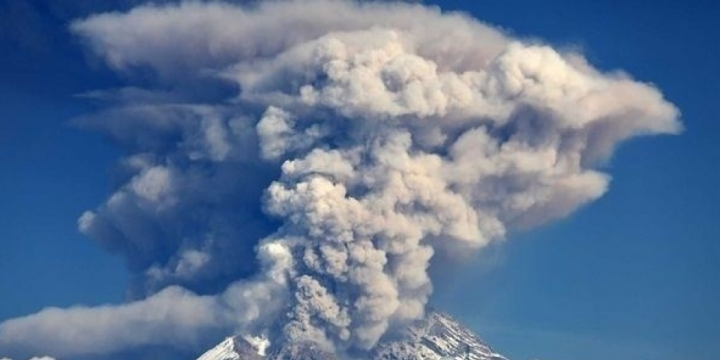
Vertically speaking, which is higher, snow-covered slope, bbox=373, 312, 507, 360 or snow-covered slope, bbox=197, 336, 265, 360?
snow-covered slope, bbox=373, 312, 507, 360

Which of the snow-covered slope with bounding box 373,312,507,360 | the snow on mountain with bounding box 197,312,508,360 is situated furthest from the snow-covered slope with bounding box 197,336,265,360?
the snow-covered slope with bounding box 373,312,507,360

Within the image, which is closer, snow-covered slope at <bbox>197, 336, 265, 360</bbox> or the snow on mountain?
the snow on mountain

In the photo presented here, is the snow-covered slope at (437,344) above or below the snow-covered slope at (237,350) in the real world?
above

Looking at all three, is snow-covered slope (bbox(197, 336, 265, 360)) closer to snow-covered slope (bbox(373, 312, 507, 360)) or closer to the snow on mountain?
the snow on mountain

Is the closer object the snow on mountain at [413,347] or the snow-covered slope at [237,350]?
the snow on mountain at [413,347]

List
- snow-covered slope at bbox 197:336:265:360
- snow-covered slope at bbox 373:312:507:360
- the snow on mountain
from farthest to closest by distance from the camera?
snow-covered slope at bbox 373:312:507:360
snow-covered slope at bbox 197:336:265:360
the snow on mountain

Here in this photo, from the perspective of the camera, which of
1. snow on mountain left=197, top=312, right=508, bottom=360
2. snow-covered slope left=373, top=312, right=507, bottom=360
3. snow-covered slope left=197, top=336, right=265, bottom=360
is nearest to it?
snow on mountain left=197, top=312, right=508, bottom=360

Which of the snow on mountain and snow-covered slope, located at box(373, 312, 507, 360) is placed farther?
snow-covered slope, located at box(373, 312, 507, 360)

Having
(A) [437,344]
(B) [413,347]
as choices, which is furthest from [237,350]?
(A) [437,344]

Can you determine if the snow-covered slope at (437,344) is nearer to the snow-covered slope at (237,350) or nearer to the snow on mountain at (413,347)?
the snow on mountain at (413,347)

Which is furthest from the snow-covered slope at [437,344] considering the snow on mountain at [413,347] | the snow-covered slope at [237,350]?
the snow-covered slope at [237,350]
